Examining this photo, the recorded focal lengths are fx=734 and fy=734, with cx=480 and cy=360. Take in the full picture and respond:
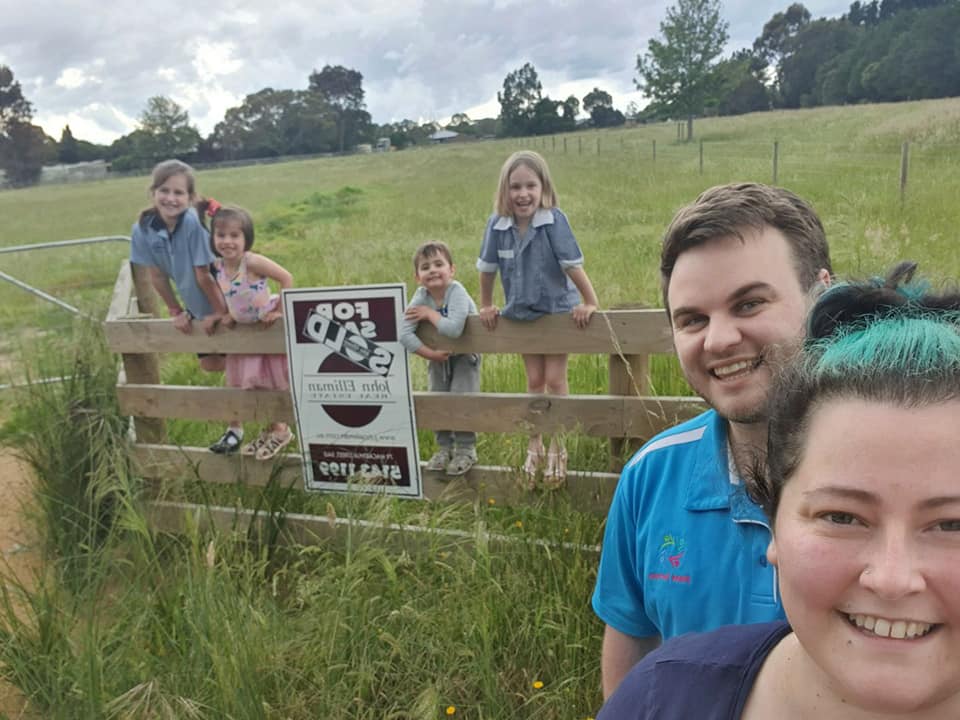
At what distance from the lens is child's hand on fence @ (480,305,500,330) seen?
317 cm

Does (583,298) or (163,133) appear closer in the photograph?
(583,298)

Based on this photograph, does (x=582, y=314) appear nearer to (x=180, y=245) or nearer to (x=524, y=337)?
(x=524, y=337)

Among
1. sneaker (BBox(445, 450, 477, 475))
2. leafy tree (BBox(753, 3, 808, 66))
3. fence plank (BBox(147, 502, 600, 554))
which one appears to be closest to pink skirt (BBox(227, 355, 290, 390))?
fence plank (BBox(147, 502, 600, 554))

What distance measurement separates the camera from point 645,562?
136 cm

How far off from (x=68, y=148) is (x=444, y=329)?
5965cm

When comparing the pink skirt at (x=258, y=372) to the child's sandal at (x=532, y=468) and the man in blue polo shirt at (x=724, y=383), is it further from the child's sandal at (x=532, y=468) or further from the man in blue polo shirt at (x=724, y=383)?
the man in blue polo shirt at (x=724, y=383)

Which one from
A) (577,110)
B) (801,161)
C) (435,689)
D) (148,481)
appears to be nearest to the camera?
(435,689)

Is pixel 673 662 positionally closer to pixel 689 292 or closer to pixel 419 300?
pixel 689 292

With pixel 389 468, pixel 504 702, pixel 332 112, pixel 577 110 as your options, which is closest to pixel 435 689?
pixel 504 702

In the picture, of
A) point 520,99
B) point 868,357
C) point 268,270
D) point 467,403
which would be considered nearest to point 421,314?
point 467,403

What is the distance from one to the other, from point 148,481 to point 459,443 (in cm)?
183

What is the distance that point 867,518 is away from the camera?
2.45 feet

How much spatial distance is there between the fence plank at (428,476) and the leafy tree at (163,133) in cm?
4641

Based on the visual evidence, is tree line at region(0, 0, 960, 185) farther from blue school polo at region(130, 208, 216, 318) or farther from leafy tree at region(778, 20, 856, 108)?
blue school polo at region(130, 208, 216, 318)
